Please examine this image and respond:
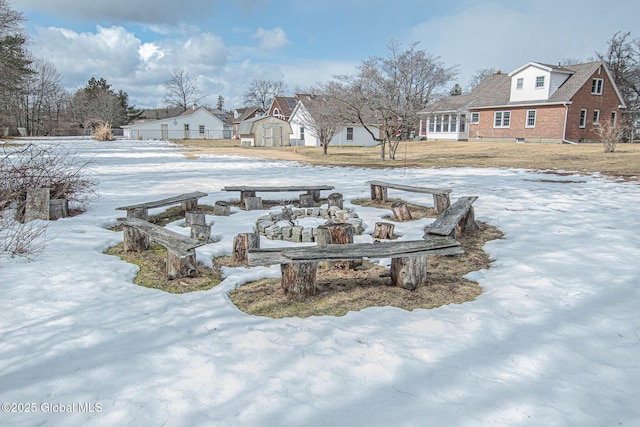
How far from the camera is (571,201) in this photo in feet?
27.9

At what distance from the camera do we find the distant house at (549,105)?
28547 mm

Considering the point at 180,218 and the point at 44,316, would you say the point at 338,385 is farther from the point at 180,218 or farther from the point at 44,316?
the point at 180,218

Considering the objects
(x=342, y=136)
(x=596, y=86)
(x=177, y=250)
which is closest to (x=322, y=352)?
(x=177, y=250)

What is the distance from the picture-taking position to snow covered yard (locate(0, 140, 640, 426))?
2.39 meters

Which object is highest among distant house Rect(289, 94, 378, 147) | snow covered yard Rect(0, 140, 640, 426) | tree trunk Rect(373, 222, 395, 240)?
distant house Rect(289, 94, 378, 147)

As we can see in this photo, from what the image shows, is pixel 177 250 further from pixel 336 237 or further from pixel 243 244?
pixel 336 237

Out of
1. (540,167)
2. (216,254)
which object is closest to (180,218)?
(216,254)

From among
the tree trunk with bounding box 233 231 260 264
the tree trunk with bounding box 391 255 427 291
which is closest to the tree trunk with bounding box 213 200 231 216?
the tree trunk with bounding box 233 231 260 264

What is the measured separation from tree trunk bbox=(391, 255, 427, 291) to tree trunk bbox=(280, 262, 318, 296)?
2.91ft

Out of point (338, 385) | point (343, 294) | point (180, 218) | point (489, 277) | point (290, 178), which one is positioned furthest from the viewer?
point (290, 178)

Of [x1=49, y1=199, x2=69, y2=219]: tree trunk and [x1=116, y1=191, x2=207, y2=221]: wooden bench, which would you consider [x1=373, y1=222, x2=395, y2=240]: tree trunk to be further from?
[x1=49, y1=199, x2=69, y2=219]: tree trunk

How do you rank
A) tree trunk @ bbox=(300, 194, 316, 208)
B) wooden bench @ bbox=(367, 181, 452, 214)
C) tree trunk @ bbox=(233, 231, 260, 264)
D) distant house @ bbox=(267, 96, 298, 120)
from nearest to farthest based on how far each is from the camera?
tree trunk @ bbox=(233, 231, 260, 264) < wooden bench @ bbox=(367, 181, 452, 214) < tree trunk @ bbox=(300, 194, 316, 208) < distant house @ bbox=(267, 96, 298, 120)

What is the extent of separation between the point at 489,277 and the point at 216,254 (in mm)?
3340

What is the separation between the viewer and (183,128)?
60125 millimetres
